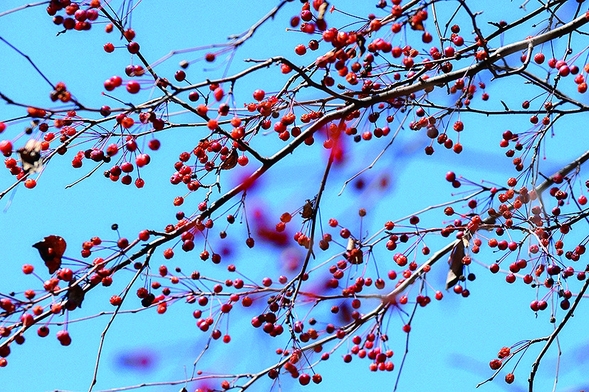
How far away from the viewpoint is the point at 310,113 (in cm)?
409

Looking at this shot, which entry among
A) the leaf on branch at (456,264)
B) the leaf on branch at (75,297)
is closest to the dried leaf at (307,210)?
the leaf on branch at (456,264)

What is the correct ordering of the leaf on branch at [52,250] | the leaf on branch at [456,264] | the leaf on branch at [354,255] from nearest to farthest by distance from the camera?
the leaf on branch at [52,250], the leaf on branch at [354,255], the leaf on branch at [456,264]

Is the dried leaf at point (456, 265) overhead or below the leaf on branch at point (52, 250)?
below

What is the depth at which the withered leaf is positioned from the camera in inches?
151

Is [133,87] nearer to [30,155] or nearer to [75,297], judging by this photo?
[30,155]

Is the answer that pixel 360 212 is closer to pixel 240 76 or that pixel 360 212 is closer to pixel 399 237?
pixel 399 237

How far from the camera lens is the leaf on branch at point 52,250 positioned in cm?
350

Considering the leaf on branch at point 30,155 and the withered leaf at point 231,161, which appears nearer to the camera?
the leaf on branch at point 30,155

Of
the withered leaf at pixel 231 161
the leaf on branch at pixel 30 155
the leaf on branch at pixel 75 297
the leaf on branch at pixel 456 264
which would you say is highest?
the withered leaf at pixel 231 161

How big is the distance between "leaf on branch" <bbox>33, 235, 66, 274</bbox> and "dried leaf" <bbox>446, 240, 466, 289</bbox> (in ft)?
6.67

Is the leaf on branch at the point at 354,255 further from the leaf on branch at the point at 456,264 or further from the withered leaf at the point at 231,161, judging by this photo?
the withered leaf at the point at 231,161

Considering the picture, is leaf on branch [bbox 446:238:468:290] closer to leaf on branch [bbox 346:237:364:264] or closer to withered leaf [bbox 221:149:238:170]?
leaf on branch [bbox 346:237:364:264]

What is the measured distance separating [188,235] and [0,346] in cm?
93

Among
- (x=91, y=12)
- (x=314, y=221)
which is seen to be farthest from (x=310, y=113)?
(x=91, y=12)
